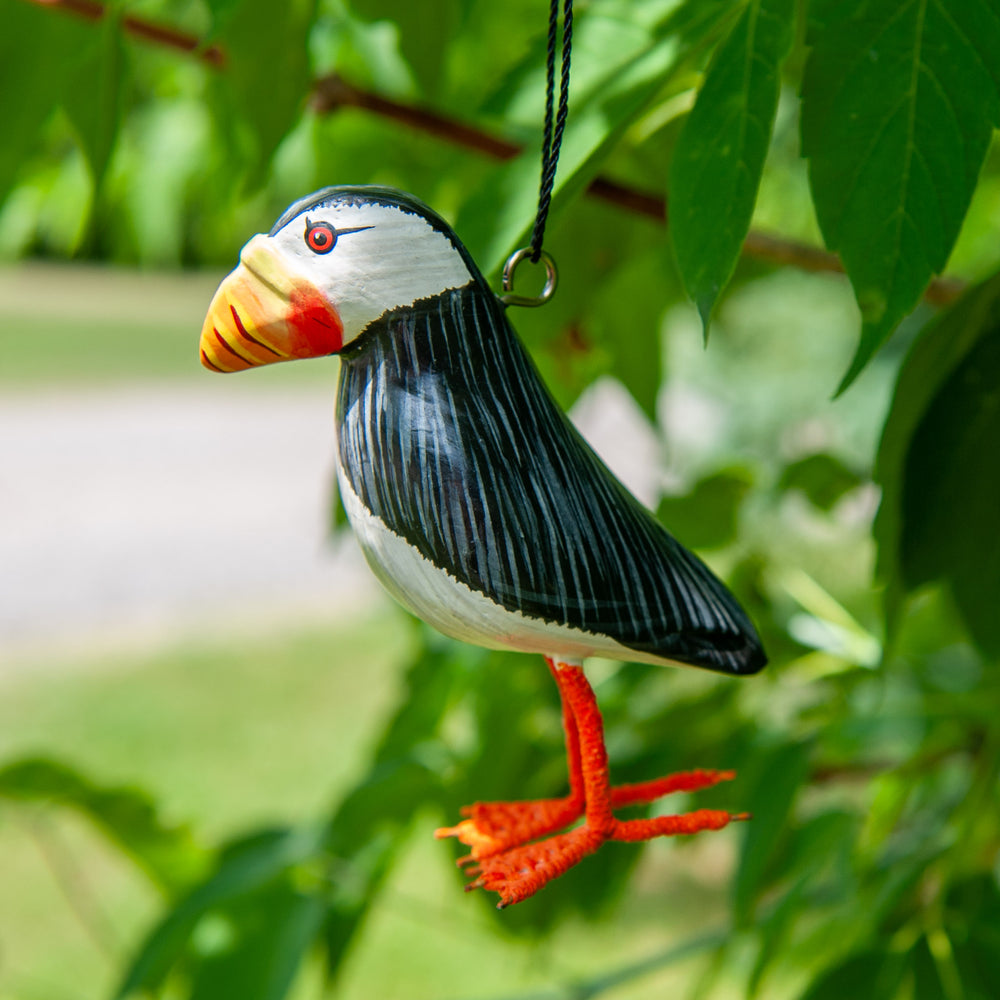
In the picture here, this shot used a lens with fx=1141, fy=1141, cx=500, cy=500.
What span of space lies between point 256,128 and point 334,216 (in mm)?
209

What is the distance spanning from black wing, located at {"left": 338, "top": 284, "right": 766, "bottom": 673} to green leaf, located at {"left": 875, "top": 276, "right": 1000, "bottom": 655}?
18 cm

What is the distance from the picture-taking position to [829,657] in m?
0.75

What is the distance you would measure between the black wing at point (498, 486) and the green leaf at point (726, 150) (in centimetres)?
6

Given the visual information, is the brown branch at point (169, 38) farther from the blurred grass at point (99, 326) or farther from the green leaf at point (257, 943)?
the blurred grass at point (99, 326)

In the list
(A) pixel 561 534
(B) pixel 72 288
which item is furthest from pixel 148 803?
(B) pixel 72 288

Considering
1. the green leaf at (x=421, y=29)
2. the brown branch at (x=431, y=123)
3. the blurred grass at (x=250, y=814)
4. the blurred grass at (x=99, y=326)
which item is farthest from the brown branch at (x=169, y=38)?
the blurred grass at (x=99, y=326)

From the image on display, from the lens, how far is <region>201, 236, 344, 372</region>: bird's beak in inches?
13.2

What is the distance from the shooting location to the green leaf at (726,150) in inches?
12.3

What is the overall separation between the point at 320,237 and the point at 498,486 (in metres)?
0.09

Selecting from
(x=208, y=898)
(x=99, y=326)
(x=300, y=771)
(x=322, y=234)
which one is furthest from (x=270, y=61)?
(x=99, y=326)

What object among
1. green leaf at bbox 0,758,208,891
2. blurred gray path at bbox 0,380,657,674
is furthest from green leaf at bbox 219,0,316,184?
blurred gray path at bbox 0,380,657,674

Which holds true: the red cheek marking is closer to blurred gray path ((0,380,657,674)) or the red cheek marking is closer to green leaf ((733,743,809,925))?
green leaf ((733,743,809,925))

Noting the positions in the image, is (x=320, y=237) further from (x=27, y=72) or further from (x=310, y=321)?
(x=27, y=72)

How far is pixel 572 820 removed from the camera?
0.40 meters
